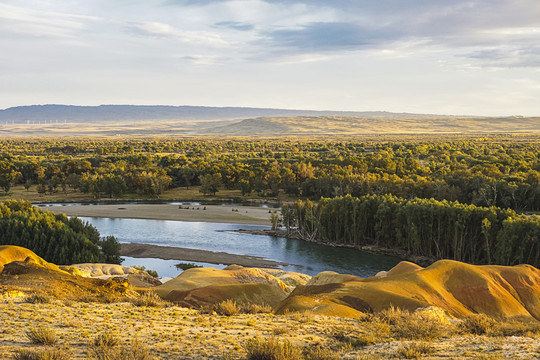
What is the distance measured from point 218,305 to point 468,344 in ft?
30.3

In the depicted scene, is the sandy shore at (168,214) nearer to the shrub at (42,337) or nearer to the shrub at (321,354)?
the shrub at (42,337)

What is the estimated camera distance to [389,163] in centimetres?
10750

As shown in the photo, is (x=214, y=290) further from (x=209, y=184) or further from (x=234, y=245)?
(x=209, y=184)

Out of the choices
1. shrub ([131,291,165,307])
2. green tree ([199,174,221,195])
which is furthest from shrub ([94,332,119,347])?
green tree ([199,174,221,195])

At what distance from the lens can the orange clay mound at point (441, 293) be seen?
69.9 ft

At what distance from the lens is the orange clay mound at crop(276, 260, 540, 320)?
21.3 m

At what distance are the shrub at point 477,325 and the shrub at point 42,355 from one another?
12579mm

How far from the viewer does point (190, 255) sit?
57.2 meters

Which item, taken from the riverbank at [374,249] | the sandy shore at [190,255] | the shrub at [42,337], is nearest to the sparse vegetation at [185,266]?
the sandy shore at [190,255]

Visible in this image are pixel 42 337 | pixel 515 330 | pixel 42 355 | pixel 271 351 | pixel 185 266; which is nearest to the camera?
pixel 42 355

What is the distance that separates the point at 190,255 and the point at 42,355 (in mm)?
45297

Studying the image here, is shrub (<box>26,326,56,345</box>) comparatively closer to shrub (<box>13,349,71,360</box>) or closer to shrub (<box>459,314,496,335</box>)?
shrub (<box>13,349,71,360</box>)

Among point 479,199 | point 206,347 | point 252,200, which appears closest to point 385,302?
point 206,347

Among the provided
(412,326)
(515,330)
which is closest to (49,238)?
(412,326)
